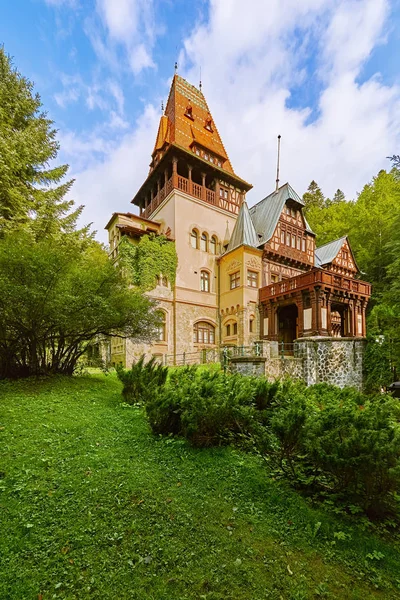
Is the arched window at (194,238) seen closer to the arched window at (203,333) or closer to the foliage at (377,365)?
the arched window at (203,333)

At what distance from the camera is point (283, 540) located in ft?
10.4

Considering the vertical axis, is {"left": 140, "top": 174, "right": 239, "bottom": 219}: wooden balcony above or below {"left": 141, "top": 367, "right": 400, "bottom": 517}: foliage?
above

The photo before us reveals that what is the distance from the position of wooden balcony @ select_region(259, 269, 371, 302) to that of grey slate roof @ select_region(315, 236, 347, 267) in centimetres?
468

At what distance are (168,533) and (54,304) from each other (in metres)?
5.95

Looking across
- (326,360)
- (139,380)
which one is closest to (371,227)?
(326,360)

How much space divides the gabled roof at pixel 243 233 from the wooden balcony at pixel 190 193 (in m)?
1.73

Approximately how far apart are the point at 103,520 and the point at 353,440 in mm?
2985

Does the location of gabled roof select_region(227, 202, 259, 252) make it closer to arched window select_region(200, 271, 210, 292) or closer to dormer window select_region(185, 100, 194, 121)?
arched window select_region(200, 271, 210, 292)

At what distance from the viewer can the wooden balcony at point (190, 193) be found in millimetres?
21031

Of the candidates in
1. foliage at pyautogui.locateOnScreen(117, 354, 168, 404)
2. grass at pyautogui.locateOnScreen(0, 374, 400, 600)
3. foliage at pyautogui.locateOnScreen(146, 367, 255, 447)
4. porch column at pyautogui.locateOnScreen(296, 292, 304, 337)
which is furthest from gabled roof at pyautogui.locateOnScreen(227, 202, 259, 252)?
grass at pyautogui.locateOnScreen(0, 374, 400, 600)

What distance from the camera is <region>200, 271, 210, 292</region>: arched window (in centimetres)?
2120

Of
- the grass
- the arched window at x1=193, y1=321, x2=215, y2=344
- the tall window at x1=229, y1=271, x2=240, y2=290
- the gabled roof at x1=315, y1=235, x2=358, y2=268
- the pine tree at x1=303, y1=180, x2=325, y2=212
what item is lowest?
the grass

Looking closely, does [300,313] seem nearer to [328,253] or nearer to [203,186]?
[328,253]

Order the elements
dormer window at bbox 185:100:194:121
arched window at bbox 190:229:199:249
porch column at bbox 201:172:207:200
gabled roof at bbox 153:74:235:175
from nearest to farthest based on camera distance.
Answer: arched window at bbox 190:229:199:249
porch column at bbox 201:172:207:200
gabled roof at bbox 153:74:235:175
dormer window at bbox 185:100:194:121
